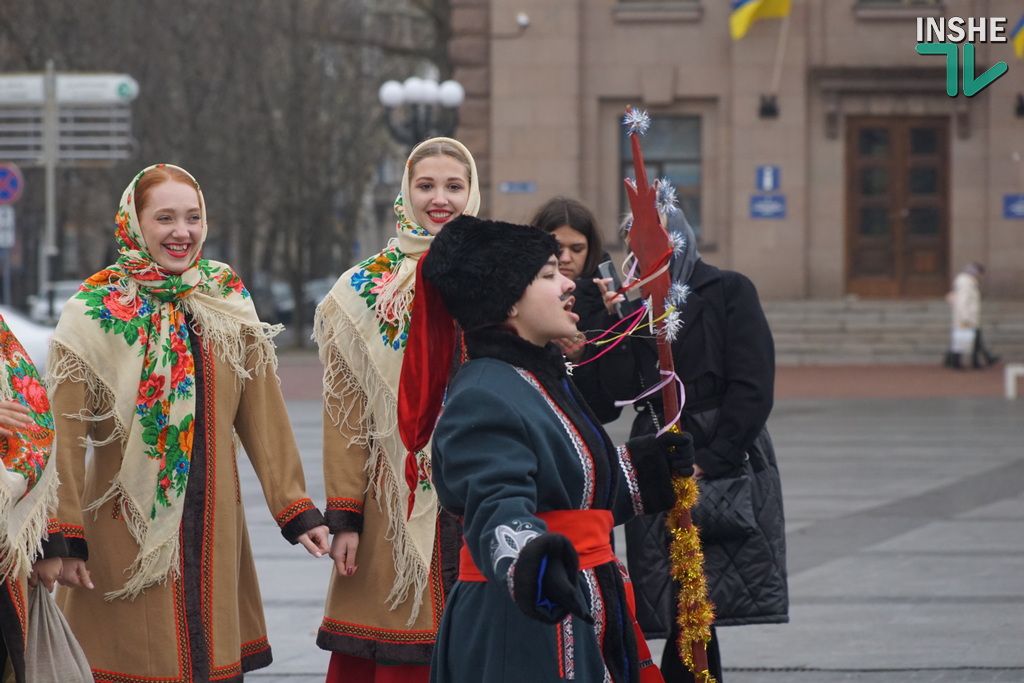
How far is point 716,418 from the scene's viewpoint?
4922 millimetres

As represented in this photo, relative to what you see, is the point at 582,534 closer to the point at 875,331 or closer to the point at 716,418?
the point at 716,418

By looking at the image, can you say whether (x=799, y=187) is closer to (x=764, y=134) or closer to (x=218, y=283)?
(x=764, y=134)

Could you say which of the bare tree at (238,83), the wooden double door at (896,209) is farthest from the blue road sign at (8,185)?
the wooden double door at (896,209)

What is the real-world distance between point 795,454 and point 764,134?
14.5m

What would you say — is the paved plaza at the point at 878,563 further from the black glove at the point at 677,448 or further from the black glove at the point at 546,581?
the black glove at the point at 546,581

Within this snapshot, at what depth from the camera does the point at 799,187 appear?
2702 centimetres

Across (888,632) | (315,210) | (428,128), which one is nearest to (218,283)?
(888,632)

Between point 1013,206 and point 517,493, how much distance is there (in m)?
25.4

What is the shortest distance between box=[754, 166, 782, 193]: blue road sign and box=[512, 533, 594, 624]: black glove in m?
24.6

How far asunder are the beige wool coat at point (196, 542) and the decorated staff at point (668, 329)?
113 centimetres

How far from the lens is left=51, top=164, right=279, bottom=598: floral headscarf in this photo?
14.3 feet

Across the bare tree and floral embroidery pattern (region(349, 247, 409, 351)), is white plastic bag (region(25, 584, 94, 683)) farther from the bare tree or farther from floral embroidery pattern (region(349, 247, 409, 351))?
the bare tree

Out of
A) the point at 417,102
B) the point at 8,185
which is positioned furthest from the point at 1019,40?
the point at 8,185

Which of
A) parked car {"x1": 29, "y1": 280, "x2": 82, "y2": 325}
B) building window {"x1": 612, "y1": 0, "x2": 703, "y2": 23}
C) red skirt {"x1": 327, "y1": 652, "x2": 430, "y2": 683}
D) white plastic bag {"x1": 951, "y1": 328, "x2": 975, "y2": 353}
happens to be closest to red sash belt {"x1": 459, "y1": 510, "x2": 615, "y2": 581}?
red skirt {"x1": 327, "y1": 652, "x2": 430, "y2": 683}
